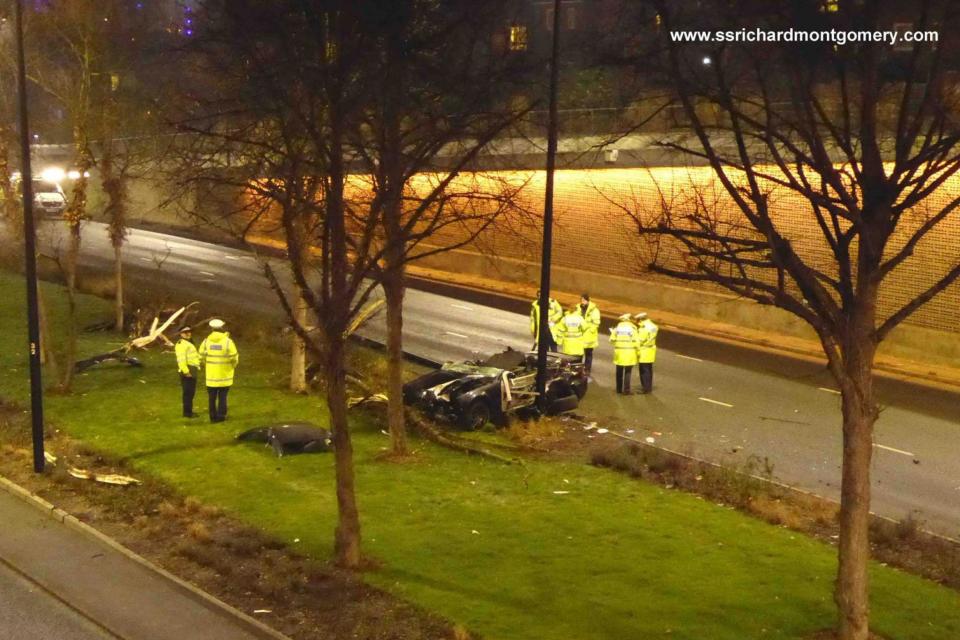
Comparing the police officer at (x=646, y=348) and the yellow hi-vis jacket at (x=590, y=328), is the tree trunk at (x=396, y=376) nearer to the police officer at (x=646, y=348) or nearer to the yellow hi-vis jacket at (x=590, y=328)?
the police officer at (x=646, y=348)

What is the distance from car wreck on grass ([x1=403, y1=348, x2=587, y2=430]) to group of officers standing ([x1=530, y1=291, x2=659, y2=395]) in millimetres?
1097

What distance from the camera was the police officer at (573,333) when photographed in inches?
828

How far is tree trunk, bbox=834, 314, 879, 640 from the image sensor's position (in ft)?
28.7

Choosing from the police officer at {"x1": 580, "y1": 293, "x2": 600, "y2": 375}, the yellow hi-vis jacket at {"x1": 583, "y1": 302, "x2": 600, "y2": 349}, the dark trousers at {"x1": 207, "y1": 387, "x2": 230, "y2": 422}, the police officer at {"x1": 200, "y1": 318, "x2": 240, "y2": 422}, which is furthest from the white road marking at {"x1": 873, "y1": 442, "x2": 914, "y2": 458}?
the dark trousers at {"x1": 207, "y1": 387, "x2": 230, "y2": 422}

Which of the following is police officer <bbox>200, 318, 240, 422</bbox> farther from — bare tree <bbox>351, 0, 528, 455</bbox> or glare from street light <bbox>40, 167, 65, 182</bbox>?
glare from street light <bbox>40, 167, 65, 182</bbox>

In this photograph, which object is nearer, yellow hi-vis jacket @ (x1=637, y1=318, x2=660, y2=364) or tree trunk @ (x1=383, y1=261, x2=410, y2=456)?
tree trunk @ (x1=383, y1=261, x2=410, y2=456)

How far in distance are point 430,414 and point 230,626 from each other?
774cm

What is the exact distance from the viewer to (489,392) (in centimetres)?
1706

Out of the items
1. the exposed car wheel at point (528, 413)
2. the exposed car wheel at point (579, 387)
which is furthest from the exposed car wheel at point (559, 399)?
the exposed car wheel at point (579, 387)

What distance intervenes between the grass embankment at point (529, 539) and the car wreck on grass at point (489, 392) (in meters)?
0.90

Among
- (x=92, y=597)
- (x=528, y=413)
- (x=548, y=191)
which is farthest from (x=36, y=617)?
(x=548, y=191)

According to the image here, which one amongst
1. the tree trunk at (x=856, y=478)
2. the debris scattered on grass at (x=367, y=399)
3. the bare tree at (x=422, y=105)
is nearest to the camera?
the tree trunk at (x=856, y=478)

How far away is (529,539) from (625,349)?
808 cm

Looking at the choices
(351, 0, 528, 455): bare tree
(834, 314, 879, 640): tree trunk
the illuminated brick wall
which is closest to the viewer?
(834, 314, 879, 640): tree trunk
